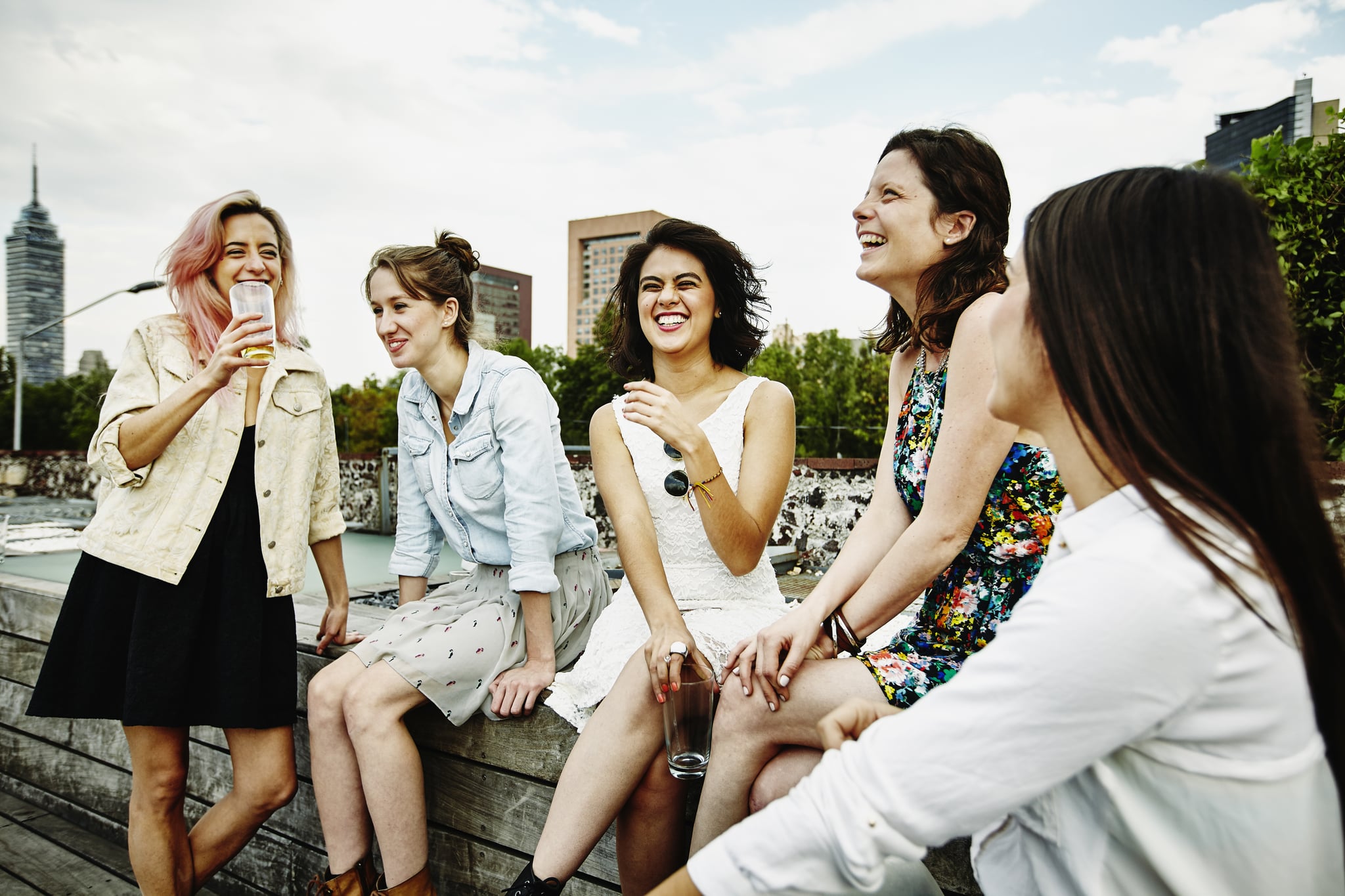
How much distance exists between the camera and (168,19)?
7730mm

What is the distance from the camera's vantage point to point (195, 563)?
223 cm

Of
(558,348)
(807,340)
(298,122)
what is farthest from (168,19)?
(558,348)

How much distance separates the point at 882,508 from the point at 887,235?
0.64 metres

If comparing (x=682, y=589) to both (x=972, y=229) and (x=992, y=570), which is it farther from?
(x=972, y=229)

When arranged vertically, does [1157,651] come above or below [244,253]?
below

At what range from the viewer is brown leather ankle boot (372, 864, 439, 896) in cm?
195

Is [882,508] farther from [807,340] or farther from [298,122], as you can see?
[807,340]

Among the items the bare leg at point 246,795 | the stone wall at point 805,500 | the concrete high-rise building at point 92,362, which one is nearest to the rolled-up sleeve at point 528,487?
the bare leg at point 246,795

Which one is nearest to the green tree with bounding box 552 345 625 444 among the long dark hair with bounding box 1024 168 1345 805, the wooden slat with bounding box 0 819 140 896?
the wooden slat with bounding box 0 819 140 896

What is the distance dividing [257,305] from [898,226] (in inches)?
63.9

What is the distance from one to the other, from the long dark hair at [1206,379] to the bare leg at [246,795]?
229cm

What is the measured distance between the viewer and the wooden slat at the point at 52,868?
2.84 metres

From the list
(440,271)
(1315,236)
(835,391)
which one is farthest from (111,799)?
(835,391)

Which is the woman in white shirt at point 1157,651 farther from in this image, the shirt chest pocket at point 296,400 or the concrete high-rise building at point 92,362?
the concrete high-rise building at point 92,362
